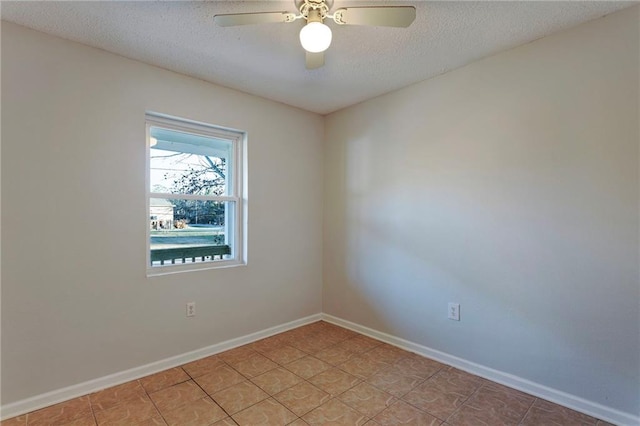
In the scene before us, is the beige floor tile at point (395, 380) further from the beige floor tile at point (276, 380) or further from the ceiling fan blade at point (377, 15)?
the ceiling fan blade at point (377, 15)

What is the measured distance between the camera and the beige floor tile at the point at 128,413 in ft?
6.10

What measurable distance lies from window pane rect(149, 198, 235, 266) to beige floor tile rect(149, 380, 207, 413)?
0.94 metres

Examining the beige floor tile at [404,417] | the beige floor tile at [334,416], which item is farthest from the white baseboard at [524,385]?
the beige floor tile at [334,416]

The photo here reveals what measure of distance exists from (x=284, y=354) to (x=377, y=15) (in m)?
2.56

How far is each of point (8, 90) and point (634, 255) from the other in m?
3.77

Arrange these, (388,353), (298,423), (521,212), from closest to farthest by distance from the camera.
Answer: (298,423) < (521,212) < (388,353)

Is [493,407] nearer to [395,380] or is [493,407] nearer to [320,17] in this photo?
[395,380]

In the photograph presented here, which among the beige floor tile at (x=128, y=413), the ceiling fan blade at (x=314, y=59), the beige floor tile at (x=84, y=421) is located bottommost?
the beige floor tile at (x=84, y=421)

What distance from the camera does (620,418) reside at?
5.98ft

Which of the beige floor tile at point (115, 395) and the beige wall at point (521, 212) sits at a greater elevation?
the beige wall at point (521, 212)

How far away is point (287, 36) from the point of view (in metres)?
2.08

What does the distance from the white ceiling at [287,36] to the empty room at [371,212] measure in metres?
0.02

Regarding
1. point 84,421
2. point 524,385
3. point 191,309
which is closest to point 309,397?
point 191,309

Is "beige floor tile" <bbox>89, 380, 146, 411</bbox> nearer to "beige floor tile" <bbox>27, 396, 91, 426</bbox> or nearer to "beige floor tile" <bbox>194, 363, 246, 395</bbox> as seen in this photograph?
"beige floor tile" <bbox>27, 396, 91, 426</bbox>
